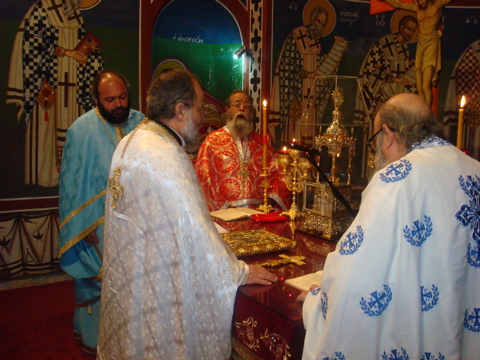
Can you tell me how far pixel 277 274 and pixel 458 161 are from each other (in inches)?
35.7

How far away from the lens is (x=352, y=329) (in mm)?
1442

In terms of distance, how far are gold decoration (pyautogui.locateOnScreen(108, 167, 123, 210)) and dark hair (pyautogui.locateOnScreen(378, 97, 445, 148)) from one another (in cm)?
125

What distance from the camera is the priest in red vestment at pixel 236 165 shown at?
4777mm

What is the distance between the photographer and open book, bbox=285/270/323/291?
1806mm

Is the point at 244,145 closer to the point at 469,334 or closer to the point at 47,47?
the point at 47,47

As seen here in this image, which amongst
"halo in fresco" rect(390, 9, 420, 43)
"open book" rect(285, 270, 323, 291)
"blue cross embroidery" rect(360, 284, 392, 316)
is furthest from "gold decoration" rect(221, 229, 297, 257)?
"halo in fresco" rect(390, 9, 420, 43)

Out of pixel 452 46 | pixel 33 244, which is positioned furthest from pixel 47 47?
pixel 452 46

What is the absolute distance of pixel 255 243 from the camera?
2.33 m

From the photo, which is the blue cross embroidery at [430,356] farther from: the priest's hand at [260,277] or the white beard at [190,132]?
the white beard at [190,132]

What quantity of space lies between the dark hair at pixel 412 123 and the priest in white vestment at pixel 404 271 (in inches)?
5.7

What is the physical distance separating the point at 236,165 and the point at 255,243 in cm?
275

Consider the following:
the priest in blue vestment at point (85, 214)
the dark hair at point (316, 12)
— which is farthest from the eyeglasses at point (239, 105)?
the dark hair at point (316, 12)

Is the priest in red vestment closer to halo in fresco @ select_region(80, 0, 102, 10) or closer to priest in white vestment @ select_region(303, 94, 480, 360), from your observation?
halo in fresco @ select_region(80, 0, 102, 10)

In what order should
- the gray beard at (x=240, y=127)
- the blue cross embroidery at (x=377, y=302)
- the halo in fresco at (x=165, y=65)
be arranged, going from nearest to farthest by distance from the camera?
1. the blue cross embroidery at (x=377, y=302)
2. the gray beard at (x=240, y=127)
3. the halo in fresco at (x=165, y=65)
